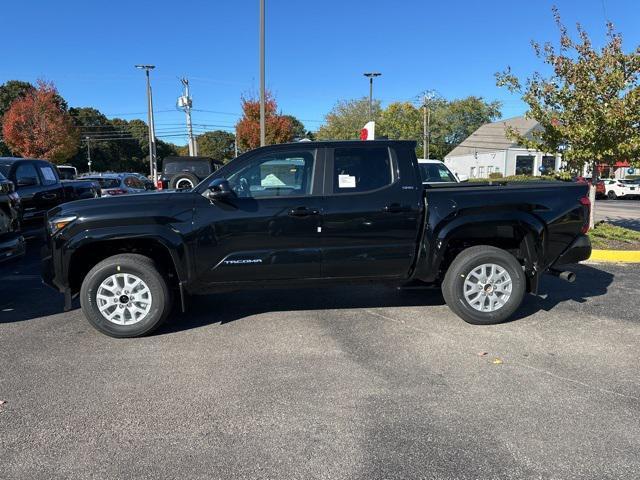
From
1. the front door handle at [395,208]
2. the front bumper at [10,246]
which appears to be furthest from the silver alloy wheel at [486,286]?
the front bumper at [10,246]

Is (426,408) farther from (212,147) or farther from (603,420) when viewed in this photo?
(212,147)

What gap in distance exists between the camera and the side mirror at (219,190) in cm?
461

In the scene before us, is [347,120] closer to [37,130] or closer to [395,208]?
[37,130]

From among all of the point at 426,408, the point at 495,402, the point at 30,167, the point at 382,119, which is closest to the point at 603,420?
the point at 495,402

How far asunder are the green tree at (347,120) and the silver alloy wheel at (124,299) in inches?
2099

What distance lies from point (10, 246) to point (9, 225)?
38 centimetres

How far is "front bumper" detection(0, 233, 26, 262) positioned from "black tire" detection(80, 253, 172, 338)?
1.80m

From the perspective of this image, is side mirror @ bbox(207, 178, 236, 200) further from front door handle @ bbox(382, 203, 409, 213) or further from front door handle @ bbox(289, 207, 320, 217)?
front door handle @ bbox(382, 203, 409, 213)

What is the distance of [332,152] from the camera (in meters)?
5.02

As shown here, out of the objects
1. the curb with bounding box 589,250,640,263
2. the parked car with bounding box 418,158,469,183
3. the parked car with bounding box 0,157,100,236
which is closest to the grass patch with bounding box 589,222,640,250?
the curb with bounding box 589,250,640,263

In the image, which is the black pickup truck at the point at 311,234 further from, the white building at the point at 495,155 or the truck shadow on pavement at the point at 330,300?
the white building at the point at 495,155

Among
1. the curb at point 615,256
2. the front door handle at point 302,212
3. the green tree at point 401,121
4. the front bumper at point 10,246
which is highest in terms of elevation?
the green tree at point 401,121

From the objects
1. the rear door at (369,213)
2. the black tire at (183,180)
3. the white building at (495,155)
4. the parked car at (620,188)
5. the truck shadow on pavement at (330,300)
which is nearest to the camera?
the rear door at (369,213)

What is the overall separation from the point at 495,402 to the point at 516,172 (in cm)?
5315
